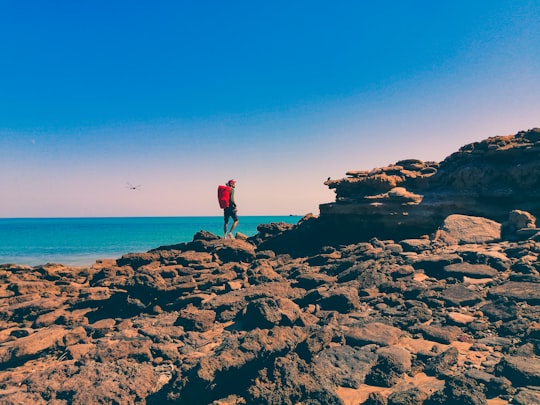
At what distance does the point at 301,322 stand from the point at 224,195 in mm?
9723

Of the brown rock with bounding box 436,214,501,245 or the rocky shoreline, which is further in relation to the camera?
the brown rock with bounding box 436,214,501,245

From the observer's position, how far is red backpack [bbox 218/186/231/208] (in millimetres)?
17094

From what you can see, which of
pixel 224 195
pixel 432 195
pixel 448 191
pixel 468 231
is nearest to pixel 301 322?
pixel 468 231

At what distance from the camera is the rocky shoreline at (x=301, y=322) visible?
602 cm

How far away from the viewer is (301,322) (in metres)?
8.66

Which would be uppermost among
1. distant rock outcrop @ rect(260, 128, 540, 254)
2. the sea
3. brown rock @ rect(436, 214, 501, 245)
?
distant rock outcrop @ rect(260, 128, 540, 254)

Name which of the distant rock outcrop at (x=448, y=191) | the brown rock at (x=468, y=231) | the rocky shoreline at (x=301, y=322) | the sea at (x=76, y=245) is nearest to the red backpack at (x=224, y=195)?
the rocky shoreline at (x=301, y=322)

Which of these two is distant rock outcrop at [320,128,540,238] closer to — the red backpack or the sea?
the red backpack

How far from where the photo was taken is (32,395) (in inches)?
251

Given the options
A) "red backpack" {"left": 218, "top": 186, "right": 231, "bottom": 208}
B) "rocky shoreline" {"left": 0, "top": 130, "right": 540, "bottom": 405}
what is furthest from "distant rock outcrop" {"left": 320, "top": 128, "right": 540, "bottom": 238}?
"red backpack" {"left": 218, "top": 186, "right": 231, "bottom": 208}

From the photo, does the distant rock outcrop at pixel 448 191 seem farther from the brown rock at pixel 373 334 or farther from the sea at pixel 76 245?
the sea at pixel 76 245

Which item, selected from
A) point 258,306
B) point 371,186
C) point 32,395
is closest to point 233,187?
point 371,186

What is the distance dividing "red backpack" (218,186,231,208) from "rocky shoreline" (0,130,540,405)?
1.93m

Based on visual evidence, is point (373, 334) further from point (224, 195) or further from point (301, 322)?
point (224, 195)
